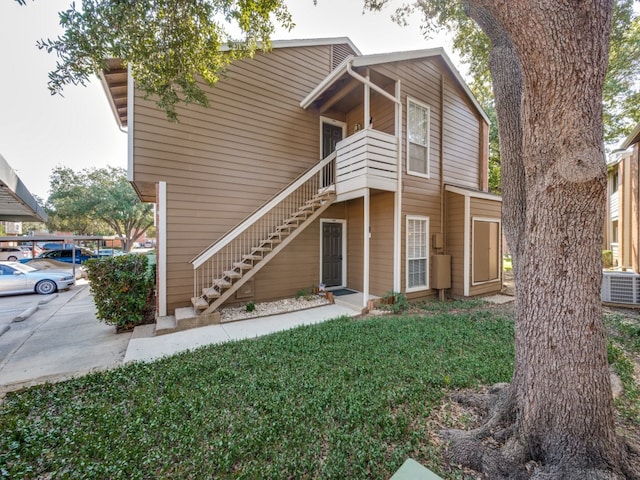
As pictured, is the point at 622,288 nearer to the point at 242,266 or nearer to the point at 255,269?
the point at 255,269

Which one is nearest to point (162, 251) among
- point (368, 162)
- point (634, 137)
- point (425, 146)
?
point (368, 162)

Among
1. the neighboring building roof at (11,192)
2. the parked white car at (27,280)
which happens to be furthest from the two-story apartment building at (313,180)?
the parked white car at (27,280)

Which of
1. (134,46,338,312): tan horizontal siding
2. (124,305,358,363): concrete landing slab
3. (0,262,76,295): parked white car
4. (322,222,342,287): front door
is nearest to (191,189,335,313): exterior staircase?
(124,305,358,363): concrete landing slab

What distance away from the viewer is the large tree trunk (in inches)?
67.6

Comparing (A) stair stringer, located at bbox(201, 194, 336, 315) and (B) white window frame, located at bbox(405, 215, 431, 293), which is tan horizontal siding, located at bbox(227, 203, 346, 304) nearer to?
(A) stair stringer, located at bbox(201, 194, 336, 315)

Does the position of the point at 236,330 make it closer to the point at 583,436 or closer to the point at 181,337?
the point at 181,337

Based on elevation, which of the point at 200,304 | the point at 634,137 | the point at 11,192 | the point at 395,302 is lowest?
the point at 395,302

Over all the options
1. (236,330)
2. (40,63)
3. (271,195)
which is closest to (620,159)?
(271,195)

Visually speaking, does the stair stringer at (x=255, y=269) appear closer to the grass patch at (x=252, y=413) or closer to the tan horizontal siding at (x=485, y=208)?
the grass patch at (x=252, y=413)

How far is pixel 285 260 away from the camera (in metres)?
7.12

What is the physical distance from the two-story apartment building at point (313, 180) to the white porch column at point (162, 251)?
23mm

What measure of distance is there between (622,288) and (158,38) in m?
11.5

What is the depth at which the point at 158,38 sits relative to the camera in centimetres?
A: 401

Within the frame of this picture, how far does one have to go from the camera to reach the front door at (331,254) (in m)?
7.96
